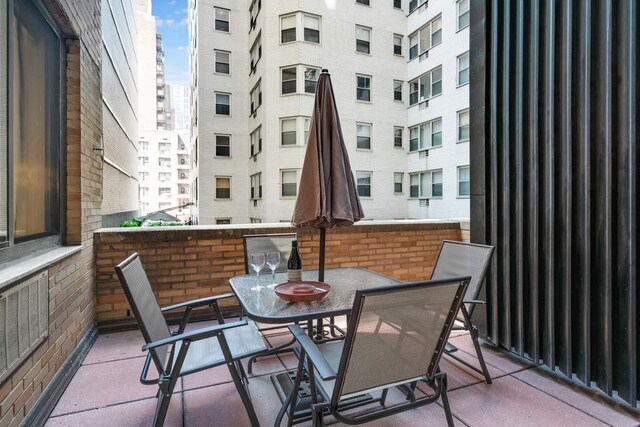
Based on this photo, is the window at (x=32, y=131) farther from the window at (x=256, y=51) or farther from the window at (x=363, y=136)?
the window at (x=256, y=51)

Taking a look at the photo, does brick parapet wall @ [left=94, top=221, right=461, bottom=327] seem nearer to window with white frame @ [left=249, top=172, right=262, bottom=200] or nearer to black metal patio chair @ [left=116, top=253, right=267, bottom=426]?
black metal patio chair @ [left=116, top=253, right=267, bottom=426]

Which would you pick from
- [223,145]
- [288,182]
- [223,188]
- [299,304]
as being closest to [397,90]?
[288,182]

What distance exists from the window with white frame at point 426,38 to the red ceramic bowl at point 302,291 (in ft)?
46.7

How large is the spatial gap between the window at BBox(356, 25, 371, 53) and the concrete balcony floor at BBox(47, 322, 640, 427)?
14164mm

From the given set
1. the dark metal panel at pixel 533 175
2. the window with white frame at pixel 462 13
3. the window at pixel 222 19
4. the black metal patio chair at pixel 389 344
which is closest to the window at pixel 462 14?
the window with white frame at pixel 462 13

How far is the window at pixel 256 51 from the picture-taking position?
46.1ft

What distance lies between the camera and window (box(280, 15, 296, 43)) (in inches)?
524

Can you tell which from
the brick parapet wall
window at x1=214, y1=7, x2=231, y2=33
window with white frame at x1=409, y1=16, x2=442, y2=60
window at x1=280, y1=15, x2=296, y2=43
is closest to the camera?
the brick parapet wall

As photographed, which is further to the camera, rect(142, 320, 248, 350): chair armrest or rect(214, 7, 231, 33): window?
rect(214, 7, 231, 33): window

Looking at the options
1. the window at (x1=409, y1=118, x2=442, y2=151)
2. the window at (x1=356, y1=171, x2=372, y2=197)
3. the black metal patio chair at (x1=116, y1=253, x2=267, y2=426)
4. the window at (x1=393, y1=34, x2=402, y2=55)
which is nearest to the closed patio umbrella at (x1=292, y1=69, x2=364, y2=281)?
the black metal patio chair at (x1=116, y1=253, x2=267, y2=426)

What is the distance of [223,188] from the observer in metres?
15.6

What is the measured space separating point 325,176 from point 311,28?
42.8ft

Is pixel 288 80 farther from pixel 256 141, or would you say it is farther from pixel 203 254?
pixel 203 254

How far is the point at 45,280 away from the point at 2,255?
0.33 meters
